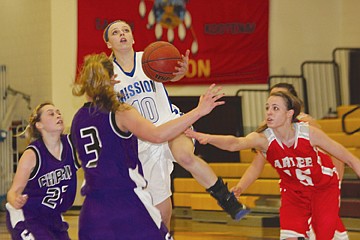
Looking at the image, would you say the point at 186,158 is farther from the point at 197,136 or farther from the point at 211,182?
the point at 197,136

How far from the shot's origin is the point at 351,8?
14055 mm

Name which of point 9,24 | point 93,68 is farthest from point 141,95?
point 9,24

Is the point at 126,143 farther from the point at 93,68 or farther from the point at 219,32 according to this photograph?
the point at 219,32

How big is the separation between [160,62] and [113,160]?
1.62 metres

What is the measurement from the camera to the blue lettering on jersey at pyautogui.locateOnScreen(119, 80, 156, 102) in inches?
236

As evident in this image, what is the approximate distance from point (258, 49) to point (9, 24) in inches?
201

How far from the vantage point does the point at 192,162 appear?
18.4 feet

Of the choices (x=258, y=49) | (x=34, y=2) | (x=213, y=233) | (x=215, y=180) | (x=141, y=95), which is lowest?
(x=213, y=233)

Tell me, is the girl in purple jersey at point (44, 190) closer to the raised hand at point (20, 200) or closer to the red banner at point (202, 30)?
the raised hand at point (20, 200)

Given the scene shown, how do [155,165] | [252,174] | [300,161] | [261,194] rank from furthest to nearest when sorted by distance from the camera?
[261,194]
[252,174]
[300,161]
[155,165]

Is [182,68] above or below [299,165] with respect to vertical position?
above

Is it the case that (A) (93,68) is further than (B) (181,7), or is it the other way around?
(B) (181,7)

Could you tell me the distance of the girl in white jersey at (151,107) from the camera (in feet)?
18.9

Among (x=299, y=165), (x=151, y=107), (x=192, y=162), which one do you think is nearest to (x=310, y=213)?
(x=299, y=165)
